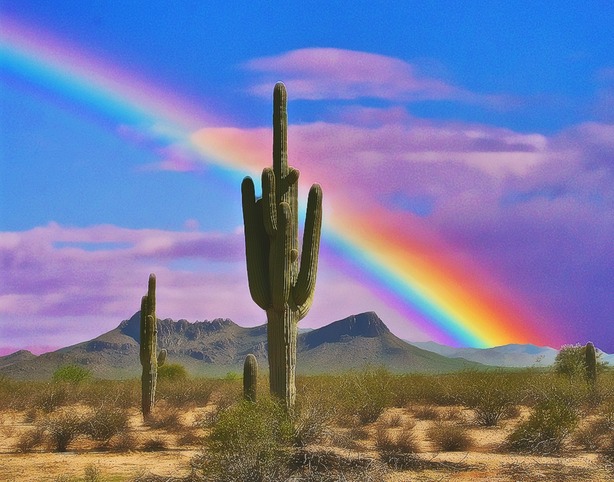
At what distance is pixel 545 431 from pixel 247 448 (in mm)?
8648

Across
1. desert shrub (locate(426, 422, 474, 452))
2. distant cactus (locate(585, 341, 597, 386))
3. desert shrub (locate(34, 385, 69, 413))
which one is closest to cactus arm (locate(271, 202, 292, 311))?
desert shrub (locate(426, 422, 474, 452))

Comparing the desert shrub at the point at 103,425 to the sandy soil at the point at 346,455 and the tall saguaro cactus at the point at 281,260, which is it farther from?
the tall saguaro cactus at the point at 281,260

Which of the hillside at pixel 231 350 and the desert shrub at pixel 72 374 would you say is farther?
the hillside at pixel 231 350

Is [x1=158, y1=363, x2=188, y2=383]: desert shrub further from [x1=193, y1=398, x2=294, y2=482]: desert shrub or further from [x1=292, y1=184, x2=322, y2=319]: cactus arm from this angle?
[x1=193, y1=398, x2=294, y2=482]: desert shrub

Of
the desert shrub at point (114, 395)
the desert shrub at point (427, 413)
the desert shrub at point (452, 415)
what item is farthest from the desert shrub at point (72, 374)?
the desert shrub at point (452, 415)

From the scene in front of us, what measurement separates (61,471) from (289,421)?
4.97 m

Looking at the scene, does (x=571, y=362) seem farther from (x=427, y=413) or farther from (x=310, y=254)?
(x=310, y=254)

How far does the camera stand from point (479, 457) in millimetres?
19828

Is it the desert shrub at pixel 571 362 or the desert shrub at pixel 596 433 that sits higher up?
the desert shrub at pixel 571 362

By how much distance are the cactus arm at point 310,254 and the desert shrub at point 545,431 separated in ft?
19.4

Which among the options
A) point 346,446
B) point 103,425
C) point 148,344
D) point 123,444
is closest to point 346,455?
point 346,446

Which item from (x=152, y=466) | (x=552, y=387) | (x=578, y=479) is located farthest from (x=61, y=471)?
(x=552, y=387)

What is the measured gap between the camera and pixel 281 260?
66.0 feet

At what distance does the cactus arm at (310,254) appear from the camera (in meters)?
20.5
